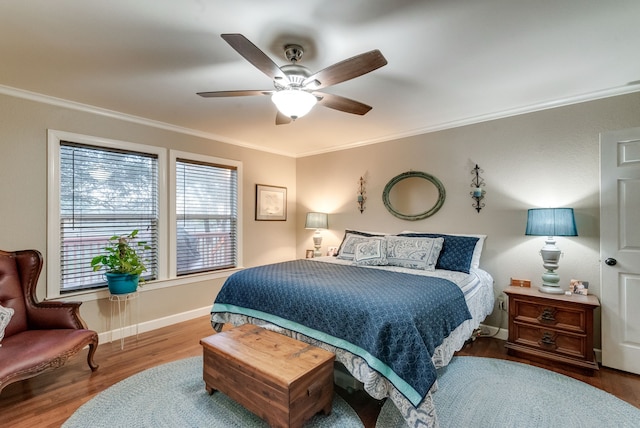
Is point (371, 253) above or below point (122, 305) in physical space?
above

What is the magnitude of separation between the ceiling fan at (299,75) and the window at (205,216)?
2.03m

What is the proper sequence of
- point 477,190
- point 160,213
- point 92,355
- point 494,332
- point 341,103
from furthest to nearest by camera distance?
point 160,213 → point 477,190 → point 494,332 → point 92,355 → point 341,103

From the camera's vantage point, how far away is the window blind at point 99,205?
3.04m

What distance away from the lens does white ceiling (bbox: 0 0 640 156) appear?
5.51 feet

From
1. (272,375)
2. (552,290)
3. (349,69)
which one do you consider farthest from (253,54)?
(552,290)

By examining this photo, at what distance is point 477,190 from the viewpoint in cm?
342

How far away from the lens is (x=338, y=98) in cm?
224

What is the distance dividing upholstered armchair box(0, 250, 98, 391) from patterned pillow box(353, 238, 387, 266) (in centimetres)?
254

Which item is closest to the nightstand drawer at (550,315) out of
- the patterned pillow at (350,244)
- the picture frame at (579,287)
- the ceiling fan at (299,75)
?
the picture frame at (579,287)

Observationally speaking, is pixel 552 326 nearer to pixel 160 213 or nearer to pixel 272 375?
pixel 272 375

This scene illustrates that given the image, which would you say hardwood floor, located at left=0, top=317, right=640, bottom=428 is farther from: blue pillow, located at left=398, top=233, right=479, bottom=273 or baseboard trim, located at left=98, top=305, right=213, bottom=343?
blue pillow, located at left=398, top=233, right=479, bottom=273

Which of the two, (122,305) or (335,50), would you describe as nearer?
(335,50)

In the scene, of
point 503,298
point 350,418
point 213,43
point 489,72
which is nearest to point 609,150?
point 489,72

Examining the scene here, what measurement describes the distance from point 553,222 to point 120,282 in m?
4.14
